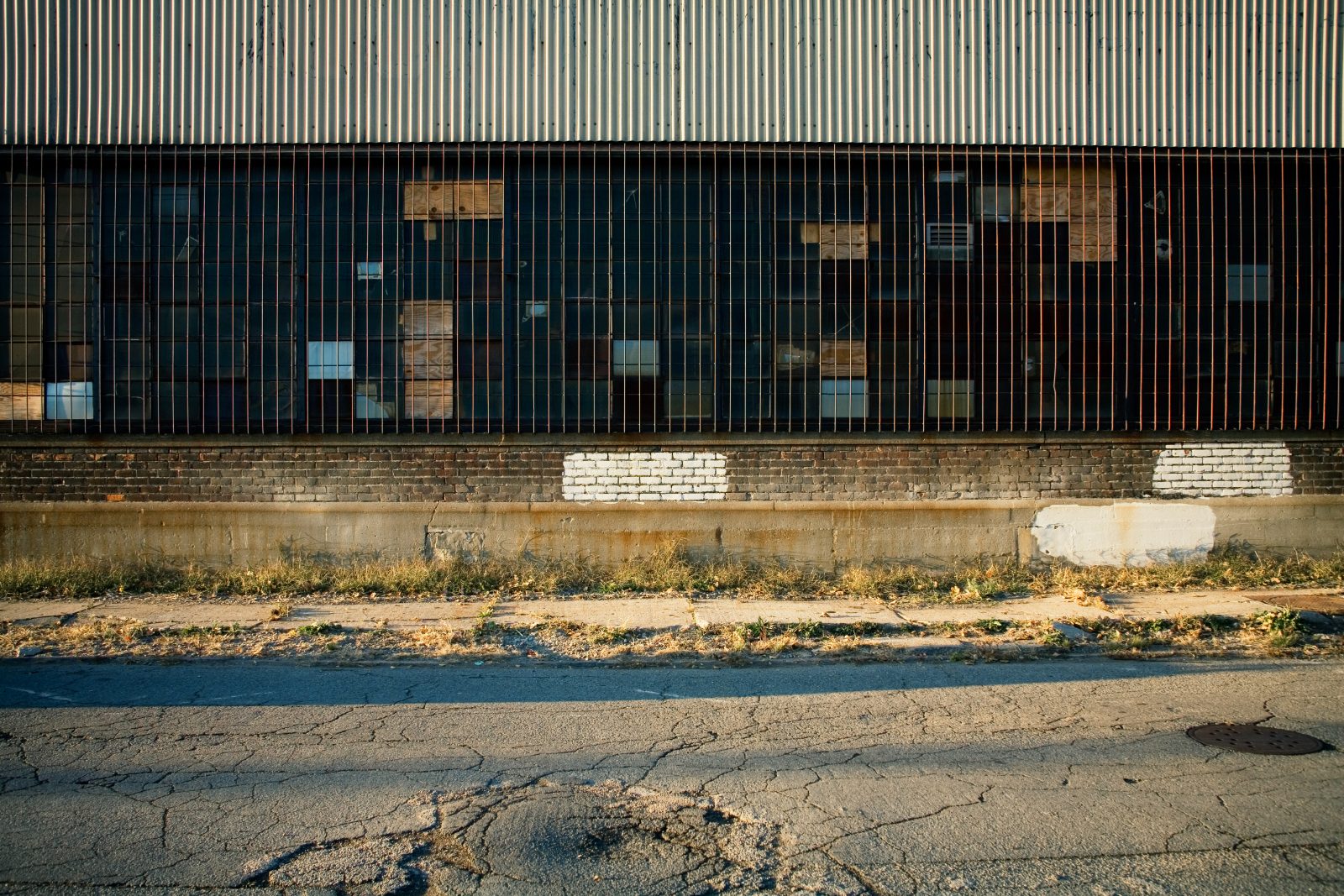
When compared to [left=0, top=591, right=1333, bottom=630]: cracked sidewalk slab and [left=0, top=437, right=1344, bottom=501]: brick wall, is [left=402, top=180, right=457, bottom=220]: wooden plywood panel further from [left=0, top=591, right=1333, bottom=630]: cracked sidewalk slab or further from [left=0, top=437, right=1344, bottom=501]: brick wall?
[left=0, top=591, right=1333, bottom=630]: cracked sidewalk slab

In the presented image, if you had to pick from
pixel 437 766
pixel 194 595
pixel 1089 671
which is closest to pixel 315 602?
pixel 194 595

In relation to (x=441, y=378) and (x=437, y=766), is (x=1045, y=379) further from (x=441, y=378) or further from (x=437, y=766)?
(x=437, y=766)

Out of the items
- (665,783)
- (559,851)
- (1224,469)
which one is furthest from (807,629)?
(1224,469)

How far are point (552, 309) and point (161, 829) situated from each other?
26.3 feet

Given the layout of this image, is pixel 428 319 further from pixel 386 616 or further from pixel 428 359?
pixel 386 616

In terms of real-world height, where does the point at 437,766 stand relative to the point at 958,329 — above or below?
below

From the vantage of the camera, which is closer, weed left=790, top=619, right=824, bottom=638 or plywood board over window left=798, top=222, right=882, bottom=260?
weed left=790, top=619, right=824, bottom=638

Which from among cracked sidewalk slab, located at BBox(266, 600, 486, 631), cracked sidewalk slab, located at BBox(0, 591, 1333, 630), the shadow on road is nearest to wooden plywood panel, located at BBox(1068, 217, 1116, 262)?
cracked sidewalk slab, located at BBox(0, 591, 1333, 630)

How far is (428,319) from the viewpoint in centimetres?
1151

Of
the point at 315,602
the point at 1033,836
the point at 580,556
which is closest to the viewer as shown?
the point at 1033,836

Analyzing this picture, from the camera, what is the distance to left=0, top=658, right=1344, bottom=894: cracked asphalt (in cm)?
385

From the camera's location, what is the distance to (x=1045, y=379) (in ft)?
38.0

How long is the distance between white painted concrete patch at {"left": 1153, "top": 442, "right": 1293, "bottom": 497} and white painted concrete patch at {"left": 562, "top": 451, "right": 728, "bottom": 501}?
5.15m

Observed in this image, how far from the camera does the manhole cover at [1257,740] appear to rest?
529 centimetres
